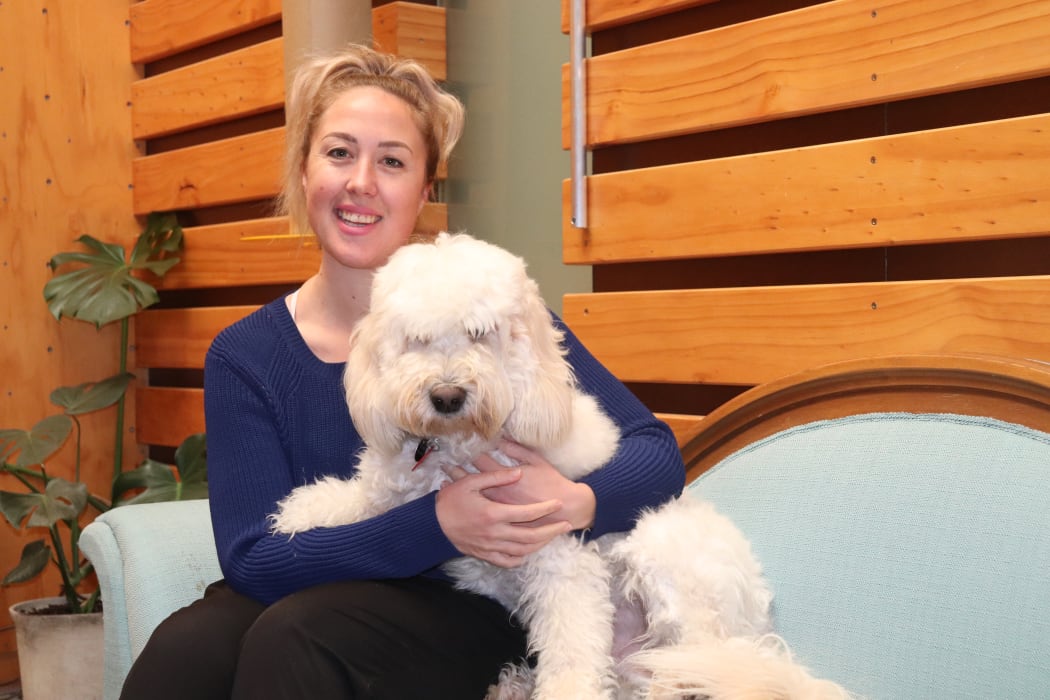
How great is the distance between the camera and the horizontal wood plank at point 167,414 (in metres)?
4.40

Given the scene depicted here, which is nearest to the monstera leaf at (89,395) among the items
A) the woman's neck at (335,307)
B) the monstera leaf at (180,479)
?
the monstera leaf at (180,479)

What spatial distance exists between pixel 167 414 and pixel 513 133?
2.10m

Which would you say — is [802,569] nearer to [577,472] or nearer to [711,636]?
[711,636]

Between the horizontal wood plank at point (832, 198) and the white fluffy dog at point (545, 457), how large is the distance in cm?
81

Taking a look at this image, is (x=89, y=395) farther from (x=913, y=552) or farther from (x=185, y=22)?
(x=913, y=552)

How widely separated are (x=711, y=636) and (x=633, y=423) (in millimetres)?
487

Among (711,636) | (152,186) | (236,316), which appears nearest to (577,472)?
(711,636)

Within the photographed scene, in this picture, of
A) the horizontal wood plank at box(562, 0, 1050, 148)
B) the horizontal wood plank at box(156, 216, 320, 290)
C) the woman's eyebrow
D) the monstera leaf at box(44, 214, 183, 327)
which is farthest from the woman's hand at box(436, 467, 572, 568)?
the monstera leaf at box(44, 214, 183, 327)

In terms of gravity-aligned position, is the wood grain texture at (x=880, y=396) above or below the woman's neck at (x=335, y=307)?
below

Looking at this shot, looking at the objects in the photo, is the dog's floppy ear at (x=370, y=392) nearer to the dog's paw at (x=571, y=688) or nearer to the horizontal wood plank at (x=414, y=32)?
the dog's paw at (x=571, y=688)

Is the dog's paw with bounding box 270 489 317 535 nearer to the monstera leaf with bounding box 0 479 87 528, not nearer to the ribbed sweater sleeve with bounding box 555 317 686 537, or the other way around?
the ribbed sweater sleeve with bounding box 555 317 686 537

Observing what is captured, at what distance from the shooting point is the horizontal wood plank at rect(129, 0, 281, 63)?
163 inches

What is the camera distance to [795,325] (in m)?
2.37

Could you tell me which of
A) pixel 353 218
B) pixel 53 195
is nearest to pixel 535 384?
pixel 353 218
